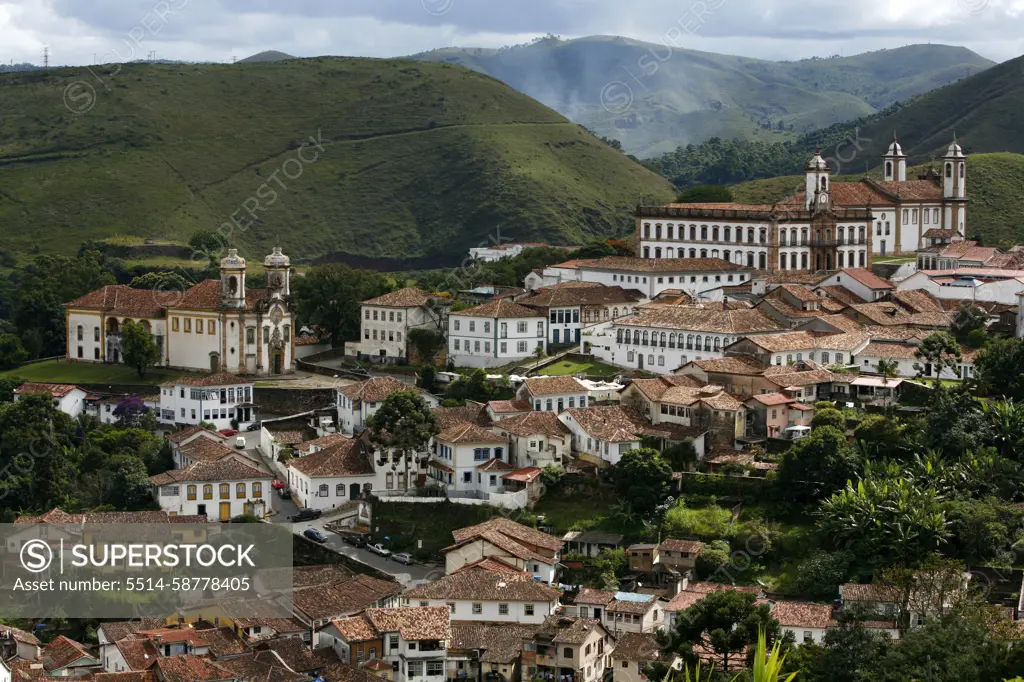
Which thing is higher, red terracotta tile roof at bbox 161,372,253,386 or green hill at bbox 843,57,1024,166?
green hill at bbox 843,57,1024,166

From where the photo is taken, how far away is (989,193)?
98.4 meters

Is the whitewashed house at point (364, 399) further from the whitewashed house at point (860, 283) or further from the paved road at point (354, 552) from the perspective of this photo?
the whitewashed house at point (860, 283)

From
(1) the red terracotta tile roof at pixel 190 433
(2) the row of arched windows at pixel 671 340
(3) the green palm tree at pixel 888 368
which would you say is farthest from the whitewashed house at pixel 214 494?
(3) the green palm tree at pixel 888 368

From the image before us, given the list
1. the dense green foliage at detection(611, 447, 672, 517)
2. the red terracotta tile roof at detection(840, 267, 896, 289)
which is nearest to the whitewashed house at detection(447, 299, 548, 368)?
the red terracotta tile roof at detection(840, 267, 896, 289)

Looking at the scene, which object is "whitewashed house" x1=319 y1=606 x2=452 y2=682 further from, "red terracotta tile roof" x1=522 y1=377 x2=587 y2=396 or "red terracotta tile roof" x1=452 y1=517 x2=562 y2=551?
"red terracotta tile roof" x1=522 y1=377 x2=587 y2=396

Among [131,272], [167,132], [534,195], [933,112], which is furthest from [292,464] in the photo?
[933,112]

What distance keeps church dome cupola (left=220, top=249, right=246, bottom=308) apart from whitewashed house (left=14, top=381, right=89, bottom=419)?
7115 millimetres

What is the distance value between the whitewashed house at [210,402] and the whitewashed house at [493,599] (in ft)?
65.0

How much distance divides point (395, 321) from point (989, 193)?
4212 cm

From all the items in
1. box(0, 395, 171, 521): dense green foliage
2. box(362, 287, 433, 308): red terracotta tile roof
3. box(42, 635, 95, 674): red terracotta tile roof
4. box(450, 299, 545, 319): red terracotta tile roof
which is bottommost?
box(42, 635, 95, 674): red terracotta tile roof

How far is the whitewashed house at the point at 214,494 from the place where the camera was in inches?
2304

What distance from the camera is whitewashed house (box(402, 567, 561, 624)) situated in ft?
160

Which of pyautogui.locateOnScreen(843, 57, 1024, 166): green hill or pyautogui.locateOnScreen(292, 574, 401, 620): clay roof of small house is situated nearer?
pyautogui.locateOnScreen(292, 574, 401, 620): clay roof of small house

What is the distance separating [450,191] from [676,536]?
268 feet
